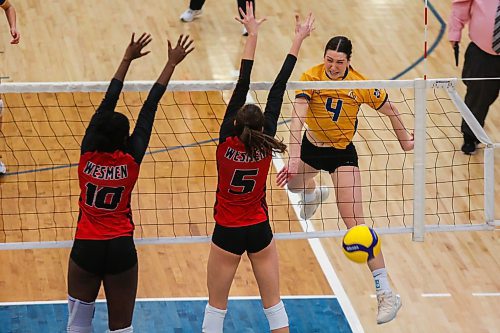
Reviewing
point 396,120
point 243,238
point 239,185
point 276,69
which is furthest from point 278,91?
point 276,69

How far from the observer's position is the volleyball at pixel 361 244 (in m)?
8.27

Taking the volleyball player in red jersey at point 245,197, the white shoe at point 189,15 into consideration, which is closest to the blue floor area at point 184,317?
the volleyball player in red jersey at point 245,197

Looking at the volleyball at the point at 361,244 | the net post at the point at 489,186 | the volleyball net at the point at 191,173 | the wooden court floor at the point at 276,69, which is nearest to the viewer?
the volleyball at the point at 361,244

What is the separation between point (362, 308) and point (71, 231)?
299cm

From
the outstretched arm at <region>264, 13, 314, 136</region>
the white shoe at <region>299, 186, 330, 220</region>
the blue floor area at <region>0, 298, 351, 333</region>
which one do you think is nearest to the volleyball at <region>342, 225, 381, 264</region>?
the outstretched arm at <region>264, 13, 314, 136</region>

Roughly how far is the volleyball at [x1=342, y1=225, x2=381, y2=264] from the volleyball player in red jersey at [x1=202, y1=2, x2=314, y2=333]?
1.91ft

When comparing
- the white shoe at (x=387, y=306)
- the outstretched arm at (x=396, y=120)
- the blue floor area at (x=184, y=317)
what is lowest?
the blue floor area at (x=184, y=317)

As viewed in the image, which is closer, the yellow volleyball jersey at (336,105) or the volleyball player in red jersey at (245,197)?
the volleyball player in red jersey at (245,197)

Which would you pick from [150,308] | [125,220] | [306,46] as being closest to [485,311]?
[150,308]

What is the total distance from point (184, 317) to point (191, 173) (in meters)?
2.59

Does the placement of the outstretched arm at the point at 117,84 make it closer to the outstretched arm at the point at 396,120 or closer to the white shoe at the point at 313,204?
the outstretched arm at the point at 396,120

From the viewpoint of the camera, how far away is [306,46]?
14.7 meters

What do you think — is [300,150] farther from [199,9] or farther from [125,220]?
[199,9]

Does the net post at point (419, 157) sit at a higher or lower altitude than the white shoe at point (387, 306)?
higher
